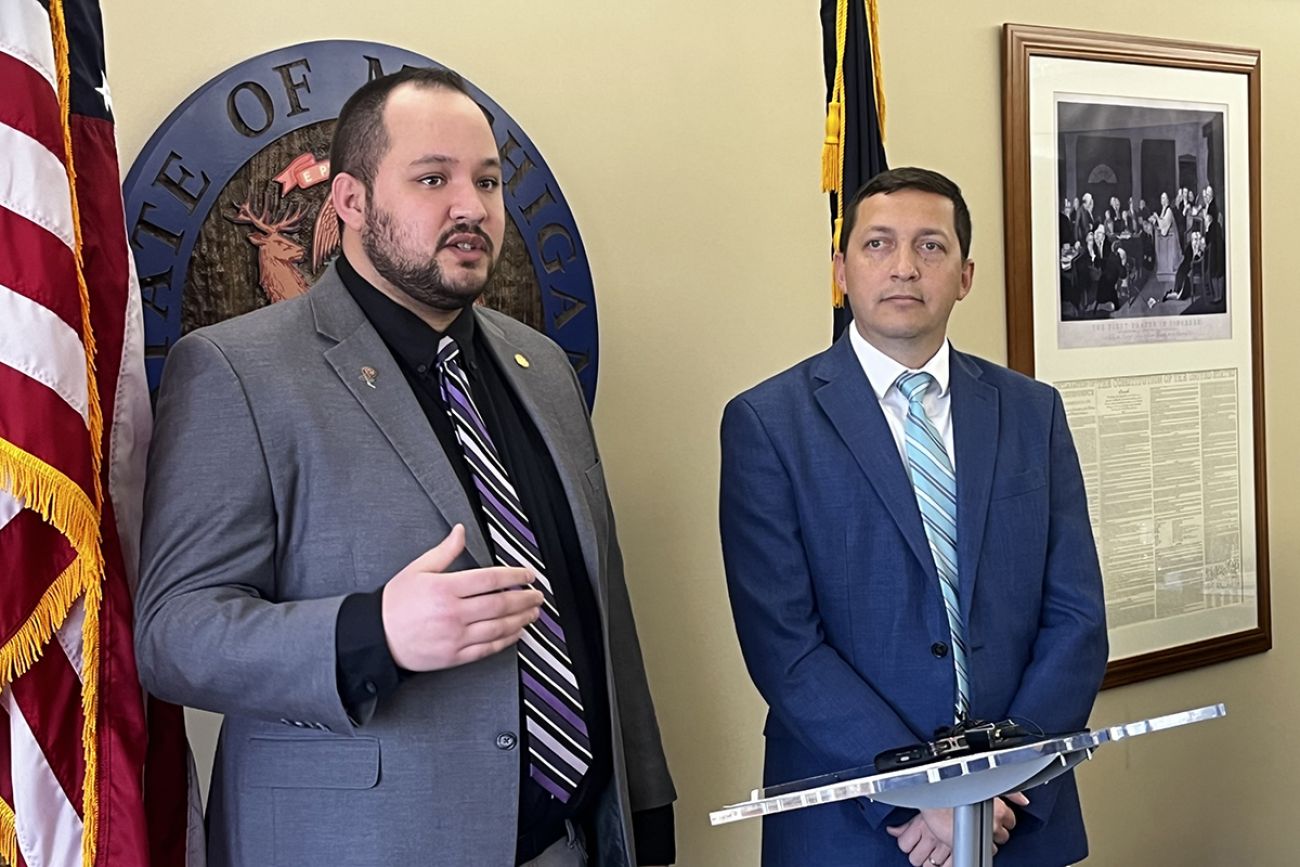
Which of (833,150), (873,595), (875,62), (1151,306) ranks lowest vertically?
(873,595)

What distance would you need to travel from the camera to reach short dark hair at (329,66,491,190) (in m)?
1.78

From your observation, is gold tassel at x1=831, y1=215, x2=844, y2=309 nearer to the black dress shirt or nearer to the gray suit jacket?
the black dress shirt

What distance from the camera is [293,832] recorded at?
166 cm

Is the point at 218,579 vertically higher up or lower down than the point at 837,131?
lower down

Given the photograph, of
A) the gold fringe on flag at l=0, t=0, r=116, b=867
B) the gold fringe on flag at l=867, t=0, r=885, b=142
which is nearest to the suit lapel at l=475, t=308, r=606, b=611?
the gold fringe on flag at l=0, t=0, r=116, b=867

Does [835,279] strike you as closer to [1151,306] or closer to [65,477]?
[65,477]

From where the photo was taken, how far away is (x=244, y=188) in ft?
7.24

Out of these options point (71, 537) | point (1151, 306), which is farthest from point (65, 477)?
point (1151, 306)

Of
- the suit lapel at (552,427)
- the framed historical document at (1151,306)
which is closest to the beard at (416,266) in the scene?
the suit lapel at (552,427)

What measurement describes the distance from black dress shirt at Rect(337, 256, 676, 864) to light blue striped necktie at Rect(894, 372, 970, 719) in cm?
59

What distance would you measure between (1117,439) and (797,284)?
1059 mm

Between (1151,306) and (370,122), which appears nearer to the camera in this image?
(370,122)

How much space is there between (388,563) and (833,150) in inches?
45.3

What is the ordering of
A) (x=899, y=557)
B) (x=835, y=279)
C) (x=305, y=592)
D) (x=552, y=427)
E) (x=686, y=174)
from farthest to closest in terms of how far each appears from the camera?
(x=686, y=174), (x=835, y=279), (x=899, y=557), (x=552, y=427), (x=305, y=592)
